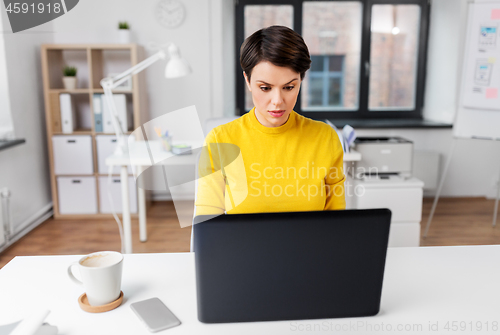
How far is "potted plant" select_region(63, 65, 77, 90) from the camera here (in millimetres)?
3529

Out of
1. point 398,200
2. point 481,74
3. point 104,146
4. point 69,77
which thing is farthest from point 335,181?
point 69,77

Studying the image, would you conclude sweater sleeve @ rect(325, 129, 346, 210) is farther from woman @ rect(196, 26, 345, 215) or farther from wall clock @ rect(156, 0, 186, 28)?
wall clock @ rect(156, 0, 186, 28)

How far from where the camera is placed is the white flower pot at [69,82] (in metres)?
3.53

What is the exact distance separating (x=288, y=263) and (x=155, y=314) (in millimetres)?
290

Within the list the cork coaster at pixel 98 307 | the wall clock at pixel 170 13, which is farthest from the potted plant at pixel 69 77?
the cork coaster at pixel 98 307

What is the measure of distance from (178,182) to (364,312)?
60 centimetres

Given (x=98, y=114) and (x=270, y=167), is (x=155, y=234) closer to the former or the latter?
(x=98, y=114)

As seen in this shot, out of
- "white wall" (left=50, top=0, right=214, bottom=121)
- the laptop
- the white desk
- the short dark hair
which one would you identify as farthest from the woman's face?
"white wall" (left=50, top=0, right=214, bottom=121)

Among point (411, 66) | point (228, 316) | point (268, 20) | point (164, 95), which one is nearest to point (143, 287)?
point (228, 316)

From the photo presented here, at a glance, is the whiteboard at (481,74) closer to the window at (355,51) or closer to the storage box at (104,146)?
the window at (355,51)

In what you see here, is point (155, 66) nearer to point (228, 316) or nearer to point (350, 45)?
point (350, 45)

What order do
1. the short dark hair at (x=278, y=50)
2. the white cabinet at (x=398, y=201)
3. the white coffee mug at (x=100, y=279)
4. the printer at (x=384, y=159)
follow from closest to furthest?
the white coffee mug at (x=100, y=279)
the short dark hair at (x=278, y=50)
the white cabinet at (x=398, y=201)
the printer at (x=384, y=159)

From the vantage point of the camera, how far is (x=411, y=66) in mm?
4340

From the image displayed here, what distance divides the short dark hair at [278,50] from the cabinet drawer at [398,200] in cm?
184
